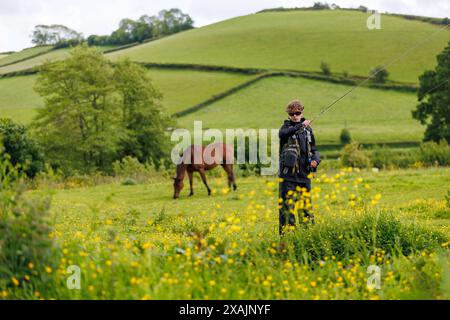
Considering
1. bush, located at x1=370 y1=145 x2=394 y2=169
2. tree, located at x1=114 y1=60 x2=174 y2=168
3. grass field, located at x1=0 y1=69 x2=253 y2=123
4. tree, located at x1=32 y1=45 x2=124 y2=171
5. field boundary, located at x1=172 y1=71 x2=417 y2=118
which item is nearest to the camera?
bush, located at x1=370 y1=145 x2=394 y2=169

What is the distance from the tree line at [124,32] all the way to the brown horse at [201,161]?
106799 millimetres

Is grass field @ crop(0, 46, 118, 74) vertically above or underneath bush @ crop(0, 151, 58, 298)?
above

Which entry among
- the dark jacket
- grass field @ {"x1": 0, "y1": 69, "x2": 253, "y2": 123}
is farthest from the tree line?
the dark jacket

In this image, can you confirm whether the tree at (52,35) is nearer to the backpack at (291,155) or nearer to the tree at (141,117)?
the tree at (141,117)

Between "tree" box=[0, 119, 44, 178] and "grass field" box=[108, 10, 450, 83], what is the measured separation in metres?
53.2

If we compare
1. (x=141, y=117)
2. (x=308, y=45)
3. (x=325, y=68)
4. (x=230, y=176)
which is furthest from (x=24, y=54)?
(x=230, y=176)

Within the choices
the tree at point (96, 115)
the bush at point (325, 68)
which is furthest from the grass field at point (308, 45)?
the tree at point (96, 115)

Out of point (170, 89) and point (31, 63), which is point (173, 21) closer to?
point (31, 63)

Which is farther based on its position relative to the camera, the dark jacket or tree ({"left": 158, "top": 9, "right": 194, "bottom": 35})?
tree ({"left": 158, "top": 9, "right": 194, "bottom": 35})

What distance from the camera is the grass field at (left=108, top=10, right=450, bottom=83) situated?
87750mm

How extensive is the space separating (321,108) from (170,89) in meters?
24.9

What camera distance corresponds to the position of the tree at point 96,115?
179 ft

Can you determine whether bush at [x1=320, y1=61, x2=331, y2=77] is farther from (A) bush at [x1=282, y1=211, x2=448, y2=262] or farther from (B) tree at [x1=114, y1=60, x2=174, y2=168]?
(A) bush at [x1=282, y1=211, x2=448, y2=262]
